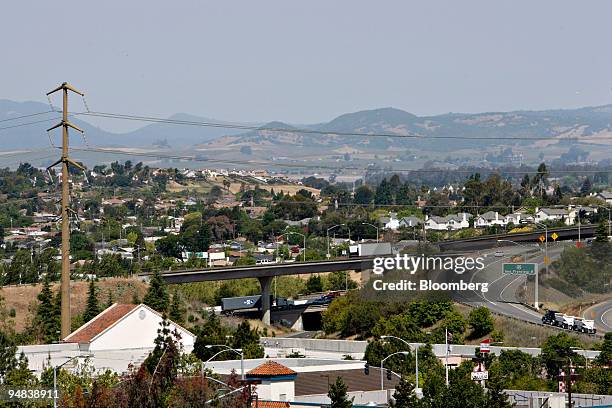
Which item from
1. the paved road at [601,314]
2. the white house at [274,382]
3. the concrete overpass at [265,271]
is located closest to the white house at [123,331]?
the white house at [274,382]

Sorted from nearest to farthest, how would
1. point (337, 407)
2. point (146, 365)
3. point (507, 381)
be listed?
point (337, 407)
point (146, 365)
point (507, 381)

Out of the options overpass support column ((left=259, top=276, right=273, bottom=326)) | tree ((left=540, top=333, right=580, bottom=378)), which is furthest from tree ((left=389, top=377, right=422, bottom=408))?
overpass support column ((left=259, top=276, right=273, bottom=326))

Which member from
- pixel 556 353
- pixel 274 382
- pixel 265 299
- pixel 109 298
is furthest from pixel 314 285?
pixel 274 382

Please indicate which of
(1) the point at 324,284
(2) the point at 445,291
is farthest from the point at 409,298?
(1) the point at 324,284

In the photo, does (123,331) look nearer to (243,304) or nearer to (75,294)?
(75,294)

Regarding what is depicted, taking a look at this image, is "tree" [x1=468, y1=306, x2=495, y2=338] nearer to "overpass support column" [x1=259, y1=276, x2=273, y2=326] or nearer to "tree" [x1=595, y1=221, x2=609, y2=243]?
"overpass support column" [x1=259, y1=276, x2=273, y2=326]

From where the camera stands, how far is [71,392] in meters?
71.3

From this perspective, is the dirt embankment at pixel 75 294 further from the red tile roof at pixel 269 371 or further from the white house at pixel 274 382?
the white house at pixel 274 382

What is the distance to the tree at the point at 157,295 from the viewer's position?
133 meters

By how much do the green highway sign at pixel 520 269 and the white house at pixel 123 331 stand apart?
1310 inches

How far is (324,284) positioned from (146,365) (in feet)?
346

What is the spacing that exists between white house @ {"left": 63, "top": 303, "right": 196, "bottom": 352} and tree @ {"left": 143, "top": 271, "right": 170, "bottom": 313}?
27.9 metres

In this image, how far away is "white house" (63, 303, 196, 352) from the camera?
96.1m

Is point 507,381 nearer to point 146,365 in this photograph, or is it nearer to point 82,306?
point 146,365
